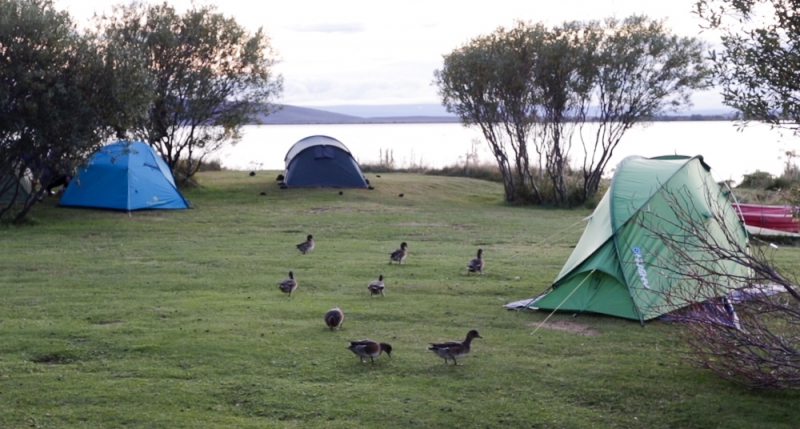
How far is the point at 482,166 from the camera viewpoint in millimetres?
44031

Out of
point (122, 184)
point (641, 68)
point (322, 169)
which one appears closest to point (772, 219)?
point (641, 68)

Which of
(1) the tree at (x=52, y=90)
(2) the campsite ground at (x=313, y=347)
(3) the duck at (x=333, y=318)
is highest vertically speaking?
(1) the tree at (x=52, y=90)

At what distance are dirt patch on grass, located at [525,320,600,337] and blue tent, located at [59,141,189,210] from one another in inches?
723

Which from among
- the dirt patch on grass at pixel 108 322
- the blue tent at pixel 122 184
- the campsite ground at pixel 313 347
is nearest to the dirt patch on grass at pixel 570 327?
the campsite ground at pixel 313 347

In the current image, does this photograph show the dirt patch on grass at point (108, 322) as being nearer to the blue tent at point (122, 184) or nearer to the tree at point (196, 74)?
the blue tent at point (122, 184)

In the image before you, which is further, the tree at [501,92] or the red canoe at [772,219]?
the tree at [501,92]

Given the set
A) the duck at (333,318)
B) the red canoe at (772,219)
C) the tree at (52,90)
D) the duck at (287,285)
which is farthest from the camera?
the red canoe at (772,219)

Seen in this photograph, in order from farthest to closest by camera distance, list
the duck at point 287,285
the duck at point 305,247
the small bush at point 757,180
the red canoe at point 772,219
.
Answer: the small bush at point 757,180
the red canoe at point 772,219
the duck at point 305,247
the duck at point 287,285

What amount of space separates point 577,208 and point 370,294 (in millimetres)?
19809

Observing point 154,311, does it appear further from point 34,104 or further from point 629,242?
point 34,104

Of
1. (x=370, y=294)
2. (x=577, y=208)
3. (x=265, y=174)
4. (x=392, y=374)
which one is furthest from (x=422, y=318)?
(x=265, y=174)

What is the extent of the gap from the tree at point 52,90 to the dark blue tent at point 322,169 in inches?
465

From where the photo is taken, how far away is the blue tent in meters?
27.1

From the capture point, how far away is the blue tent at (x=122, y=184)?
2714cm
